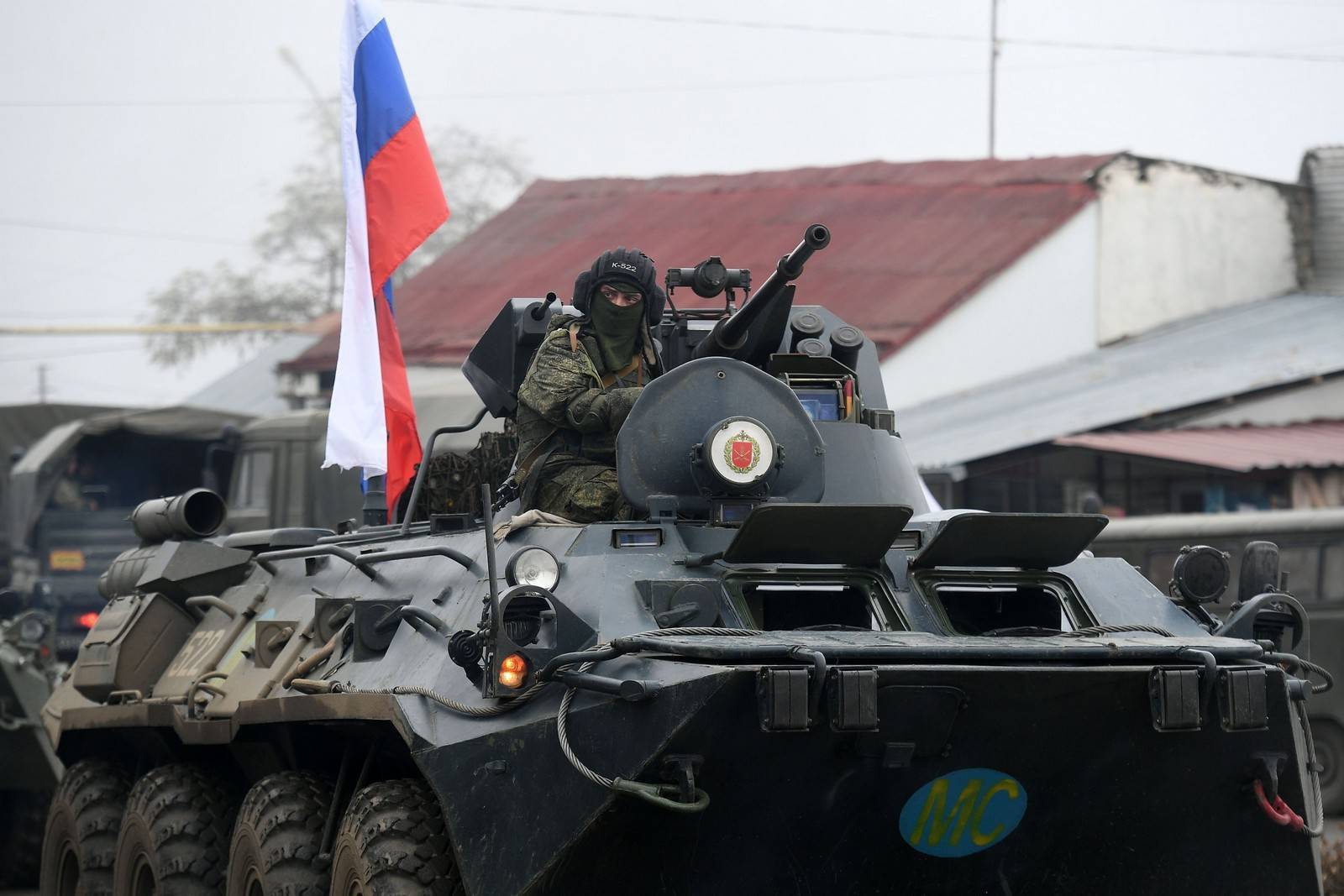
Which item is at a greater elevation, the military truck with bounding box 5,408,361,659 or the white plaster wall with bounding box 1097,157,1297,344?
the white plaster wall with bounding box 1097,157,1297,344

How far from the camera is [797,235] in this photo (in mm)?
24297

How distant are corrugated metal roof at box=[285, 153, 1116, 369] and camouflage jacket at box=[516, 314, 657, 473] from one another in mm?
12949

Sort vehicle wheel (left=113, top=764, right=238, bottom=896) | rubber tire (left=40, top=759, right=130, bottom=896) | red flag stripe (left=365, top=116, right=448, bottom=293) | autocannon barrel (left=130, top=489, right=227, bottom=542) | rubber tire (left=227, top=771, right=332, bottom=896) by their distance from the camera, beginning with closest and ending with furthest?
rubber tire (left=227, top=771, right=332, bottom=896), vehicle wheel (left=113, top=764, right=238, bottom=896), rubber tire (left=40, top=759, right=130, bottom=896), autocannon barrel (left=130, top=489, right=227, bottom=542), red flag stripe (left=365, top=116, right=448, bottom=293)

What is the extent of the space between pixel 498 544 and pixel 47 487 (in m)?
15.1

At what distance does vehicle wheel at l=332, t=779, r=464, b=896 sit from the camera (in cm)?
602

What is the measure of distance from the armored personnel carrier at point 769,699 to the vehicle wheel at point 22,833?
440 centimetres

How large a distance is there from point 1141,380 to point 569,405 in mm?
13801

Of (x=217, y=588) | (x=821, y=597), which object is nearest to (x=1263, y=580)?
(x=821, y=597)

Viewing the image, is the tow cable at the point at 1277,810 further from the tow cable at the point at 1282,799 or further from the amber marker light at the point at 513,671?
the amber marker light at the point at 513,671

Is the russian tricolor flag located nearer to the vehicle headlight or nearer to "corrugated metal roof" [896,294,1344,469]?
the vehicle headlight

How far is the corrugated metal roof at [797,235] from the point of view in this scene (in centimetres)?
2284

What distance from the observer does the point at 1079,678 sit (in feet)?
18.5

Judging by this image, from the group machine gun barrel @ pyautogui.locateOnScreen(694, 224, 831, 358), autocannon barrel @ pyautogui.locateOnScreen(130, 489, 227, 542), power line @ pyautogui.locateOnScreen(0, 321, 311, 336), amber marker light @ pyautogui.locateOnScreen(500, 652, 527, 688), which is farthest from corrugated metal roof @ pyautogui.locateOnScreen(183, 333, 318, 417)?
amber marker light @ pyautogui.locateOnScreen(500, 652, 527, 688)

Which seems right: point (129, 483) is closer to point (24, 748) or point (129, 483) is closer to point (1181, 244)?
point (24, 748)
